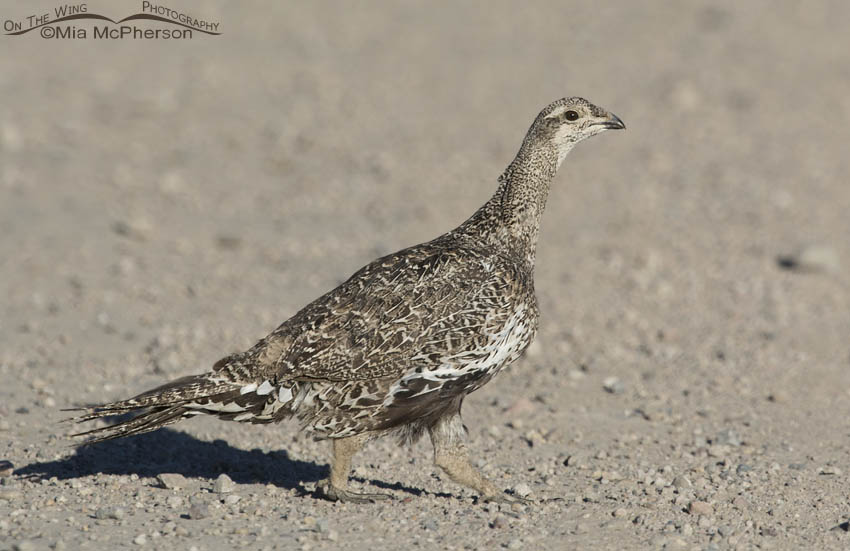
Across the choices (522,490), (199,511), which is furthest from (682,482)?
(199,511)

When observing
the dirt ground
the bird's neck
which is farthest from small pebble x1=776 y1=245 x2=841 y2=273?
the bird's neck

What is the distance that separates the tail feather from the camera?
7.26m

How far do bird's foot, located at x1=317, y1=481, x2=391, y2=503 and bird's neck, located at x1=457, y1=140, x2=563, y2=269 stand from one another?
1.87 m

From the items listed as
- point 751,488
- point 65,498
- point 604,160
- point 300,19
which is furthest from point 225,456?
point 300,19

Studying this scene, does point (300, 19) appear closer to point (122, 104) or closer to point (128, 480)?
point (122, 104)

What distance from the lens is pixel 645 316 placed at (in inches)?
524

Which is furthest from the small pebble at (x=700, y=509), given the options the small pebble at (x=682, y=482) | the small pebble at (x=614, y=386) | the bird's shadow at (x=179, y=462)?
the small pebble at (x=614, y=386)

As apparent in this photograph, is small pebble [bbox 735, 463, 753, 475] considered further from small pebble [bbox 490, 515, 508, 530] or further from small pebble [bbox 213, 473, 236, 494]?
small pebble [bbox 213, 473, 236, 494]

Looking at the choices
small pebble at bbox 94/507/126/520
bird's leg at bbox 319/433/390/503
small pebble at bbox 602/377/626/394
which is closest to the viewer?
small pebble at bbox 94/507/126/520

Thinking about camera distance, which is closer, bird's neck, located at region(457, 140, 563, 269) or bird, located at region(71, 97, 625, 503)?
bird, located at region(71, 97, 625, 503)

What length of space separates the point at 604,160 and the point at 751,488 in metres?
11.3

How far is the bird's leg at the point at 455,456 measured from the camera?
7.62m

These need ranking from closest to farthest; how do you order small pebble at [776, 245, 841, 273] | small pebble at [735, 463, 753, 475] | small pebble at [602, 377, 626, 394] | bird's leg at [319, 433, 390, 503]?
1. bird's leg at [319, 433, 390, 503]
2. small pebble at [735, 463, 753, 475]
3. small pebble at [602, 377, 626, 394]
4. small pebble at [776, 245, 841, 273]

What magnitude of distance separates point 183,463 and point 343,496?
5.02ft
